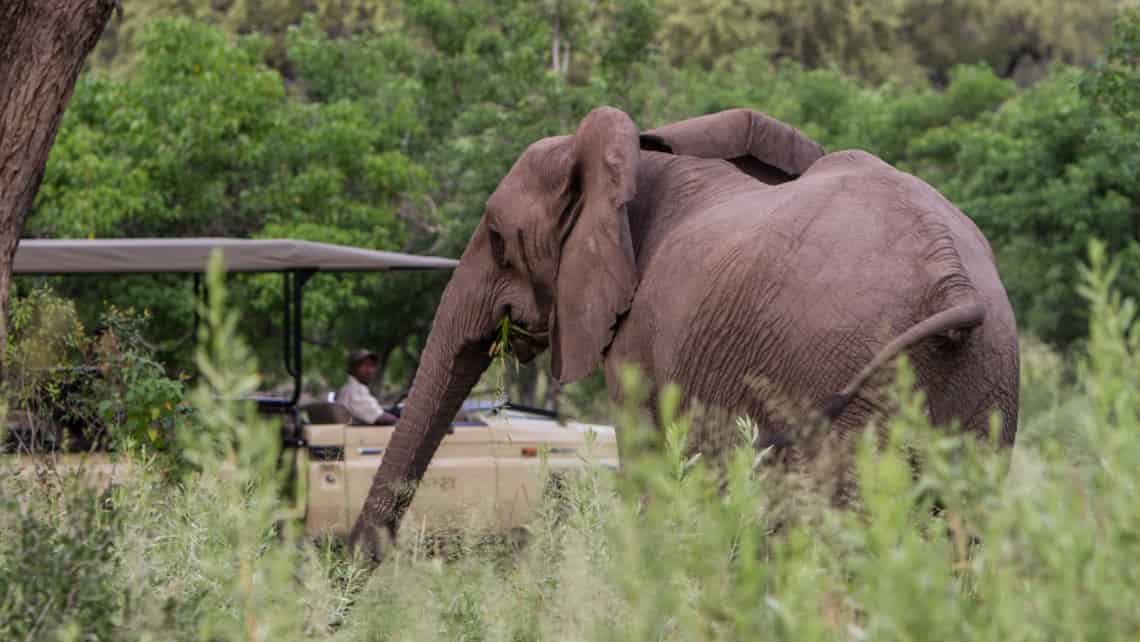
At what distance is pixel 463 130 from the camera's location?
2016 cm

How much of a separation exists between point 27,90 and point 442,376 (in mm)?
2773

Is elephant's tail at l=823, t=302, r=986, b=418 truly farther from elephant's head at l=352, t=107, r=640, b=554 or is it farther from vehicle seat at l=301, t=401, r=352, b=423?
vehicle seat at l=301, t=401, r=352, b=423

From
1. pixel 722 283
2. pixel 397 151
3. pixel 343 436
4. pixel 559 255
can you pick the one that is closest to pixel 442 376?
pixel 559 255

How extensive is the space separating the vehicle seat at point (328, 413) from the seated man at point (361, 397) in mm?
111

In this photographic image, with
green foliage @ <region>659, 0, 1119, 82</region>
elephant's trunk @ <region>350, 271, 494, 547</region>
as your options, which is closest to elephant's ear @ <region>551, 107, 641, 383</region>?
elephant's trunk @ <region>350, 271, 494, 547</region>

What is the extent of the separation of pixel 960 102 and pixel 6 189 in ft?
79.1

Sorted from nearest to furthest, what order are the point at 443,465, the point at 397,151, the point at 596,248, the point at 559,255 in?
the point at 596,248
the point at 559,255
the point at 443,465
the point at 397,151

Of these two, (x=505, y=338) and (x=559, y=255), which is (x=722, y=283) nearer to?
(x=559, y=255)

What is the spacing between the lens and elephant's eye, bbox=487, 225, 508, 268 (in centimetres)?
792

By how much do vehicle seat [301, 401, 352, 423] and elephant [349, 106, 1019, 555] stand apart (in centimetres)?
279

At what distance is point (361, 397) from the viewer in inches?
445

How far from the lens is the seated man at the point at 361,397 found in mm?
11062

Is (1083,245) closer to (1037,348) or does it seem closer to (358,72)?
(1037,348)

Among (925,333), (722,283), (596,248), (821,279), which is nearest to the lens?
(925,333)
